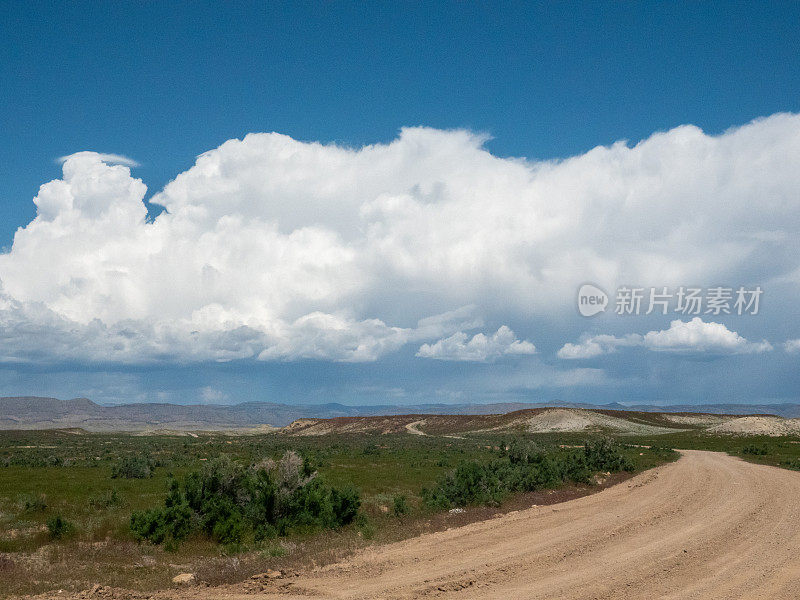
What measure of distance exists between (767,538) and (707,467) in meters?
25.6

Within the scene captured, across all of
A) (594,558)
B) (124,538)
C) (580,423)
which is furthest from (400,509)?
(580,423)

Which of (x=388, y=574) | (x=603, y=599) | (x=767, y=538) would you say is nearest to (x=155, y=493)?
(x=388, y=574)

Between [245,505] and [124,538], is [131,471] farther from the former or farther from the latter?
[245,505]

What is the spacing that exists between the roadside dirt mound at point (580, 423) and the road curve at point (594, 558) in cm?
8635

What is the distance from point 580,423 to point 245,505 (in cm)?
10173

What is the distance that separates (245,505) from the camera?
66.1ft

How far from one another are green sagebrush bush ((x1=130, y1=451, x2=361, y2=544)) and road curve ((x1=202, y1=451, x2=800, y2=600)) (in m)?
4.22

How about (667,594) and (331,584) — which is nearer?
(667,594)

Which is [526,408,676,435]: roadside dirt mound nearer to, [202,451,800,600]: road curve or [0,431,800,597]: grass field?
[0,431,800,597]: grass field

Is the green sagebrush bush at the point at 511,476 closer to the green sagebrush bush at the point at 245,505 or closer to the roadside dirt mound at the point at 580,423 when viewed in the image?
the green sagebrush bush at the point at 245,505

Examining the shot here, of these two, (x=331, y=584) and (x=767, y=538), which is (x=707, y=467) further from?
(x=331, y=584)

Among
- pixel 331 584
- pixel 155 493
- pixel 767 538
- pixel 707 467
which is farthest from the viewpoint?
pixel 707 467

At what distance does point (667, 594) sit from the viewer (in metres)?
11.8

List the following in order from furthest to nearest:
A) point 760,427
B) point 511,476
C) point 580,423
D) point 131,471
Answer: point 580,423 → point 760,427 → point 131,471 → point 511,476
